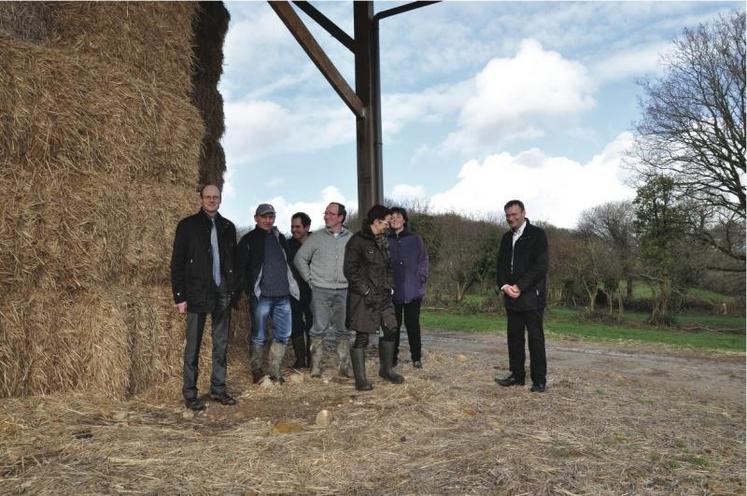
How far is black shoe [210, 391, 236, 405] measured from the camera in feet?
16.2

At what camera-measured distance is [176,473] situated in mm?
3240

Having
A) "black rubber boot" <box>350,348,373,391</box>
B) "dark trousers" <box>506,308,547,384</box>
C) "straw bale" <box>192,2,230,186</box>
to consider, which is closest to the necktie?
"black rubber boot" <box>350,348,373,391</box>

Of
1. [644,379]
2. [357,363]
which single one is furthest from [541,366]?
[644,379]

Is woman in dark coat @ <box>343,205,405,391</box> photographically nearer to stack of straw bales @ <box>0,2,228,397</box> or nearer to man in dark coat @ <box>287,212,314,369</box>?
man in dark coat @ <box>287,212,314,369</box>

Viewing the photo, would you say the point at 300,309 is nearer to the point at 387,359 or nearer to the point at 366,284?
the point at 387,359

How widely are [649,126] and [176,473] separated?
952 inches

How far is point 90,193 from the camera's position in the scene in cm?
472

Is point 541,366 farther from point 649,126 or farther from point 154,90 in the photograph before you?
point 649,126

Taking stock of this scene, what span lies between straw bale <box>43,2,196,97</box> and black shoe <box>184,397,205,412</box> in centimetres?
287

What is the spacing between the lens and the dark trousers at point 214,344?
15.9 ft

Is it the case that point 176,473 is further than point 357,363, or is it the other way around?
point 357,363

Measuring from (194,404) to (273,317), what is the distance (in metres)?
1.34

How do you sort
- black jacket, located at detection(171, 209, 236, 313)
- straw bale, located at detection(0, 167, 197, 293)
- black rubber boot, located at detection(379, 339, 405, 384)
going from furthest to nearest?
black rubber boot, located at detection(379, 339, 405, 384), black jacket, located at detection(171, 209, 236, 313), straw bale, located at detection(0, 167, 197, 293)

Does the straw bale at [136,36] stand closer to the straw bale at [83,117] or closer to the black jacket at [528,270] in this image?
the straw bale at [83,117]
